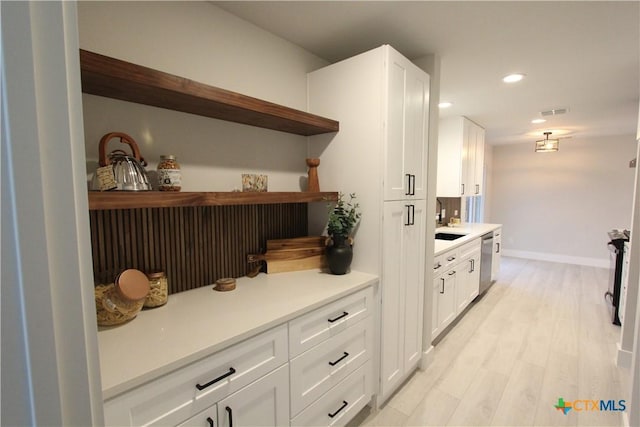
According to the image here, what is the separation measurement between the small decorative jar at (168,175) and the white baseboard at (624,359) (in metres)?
3.48

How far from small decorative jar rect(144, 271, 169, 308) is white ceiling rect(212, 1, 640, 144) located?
137 centimetres

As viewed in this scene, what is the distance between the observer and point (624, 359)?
236 cm

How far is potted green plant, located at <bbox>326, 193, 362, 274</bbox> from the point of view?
67.2 inches

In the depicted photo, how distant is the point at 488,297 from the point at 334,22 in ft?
12.3

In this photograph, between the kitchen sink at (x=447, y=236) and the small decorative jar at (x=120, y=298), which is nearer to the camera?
the small decorative jar at (x=120, y=298)

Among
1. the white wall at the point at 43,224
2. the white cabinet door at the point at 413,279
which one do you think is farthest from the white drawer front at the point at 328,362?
the white wall at the point at 43,224

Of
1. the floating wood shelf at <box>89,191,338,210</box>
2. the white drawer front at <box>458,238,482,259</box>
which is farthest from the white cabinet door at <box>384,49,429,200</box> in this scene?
the white drawer front at <box>458,238,482,259</box>

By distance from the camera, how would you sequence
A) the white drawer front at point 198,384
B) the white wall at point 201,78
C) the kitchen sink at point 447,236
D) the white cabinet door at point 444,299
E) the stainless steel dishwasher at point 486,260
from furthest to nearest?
the stainless steel dishwasher at point 486,260
the kitchen sink at point 447,236
the white cabinet door at point 444,299
the white wall at point 201,78
the white drawer front at point 198,384

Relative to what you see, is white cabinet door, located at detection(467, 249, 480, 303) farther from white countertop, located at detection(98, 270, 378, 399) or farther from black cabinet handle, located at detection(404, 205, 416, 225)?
white countertop, located at detection(98, 270, 378, 399)

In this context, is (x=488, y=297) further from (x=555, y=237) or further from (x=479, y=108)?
(x=555, y=237)

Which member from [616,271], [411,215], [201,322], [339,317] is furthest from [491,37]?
[616,271]

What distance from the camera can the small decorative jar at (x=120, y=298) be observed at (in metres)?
1.06

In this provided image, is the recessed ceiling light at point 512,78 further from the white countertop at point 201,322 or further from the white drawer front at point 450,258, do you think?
the white countertop at point 201,322

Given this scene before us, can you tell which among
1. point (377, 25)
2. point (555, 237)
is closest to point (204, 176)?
point (377, 25)
